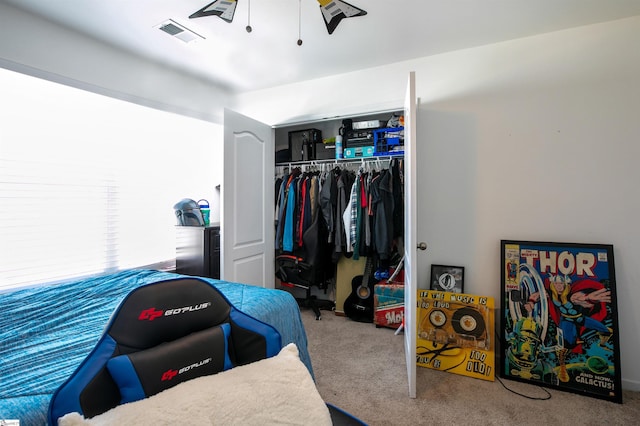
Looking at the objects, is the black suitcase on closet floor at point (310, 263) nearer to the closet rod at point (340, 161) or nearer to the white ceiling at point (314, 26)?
the closet rod at point (340, 161)

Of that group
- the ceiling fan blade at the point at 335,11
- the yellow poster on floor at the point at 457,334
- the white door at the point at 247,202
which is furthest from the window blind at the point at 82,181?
the yellow poster on floor at the point at 457,334

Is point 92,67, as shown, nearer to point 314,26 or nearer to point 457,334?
point 314,26

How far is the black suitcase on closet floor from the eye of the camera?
10.3ft

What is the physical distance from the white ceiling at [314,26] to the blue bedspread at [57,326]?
176 centimetres

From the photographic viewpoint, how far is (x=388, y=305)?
293cm

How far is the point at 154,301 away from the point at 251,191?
219 centimetres

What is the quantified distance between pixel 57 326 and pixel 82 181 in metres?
1.55

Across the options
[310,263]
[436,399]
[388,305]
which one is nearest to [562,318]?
[436,399]

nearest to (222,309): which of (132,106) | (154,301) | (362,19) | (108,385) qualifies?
(154,301)

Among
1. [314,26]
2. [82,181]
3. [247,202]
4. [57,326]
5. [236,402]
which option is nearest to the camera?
[236,402]

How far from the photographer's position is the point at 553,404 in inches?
70.9

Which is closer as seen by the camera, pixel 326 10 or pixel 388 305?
pixel 326 10

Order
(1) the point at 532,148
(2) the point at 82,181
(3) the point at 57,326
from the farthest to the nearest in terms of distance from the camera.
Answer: (2) the point at 82,181
(1) the point at 532,148
(3) the point at 57,326

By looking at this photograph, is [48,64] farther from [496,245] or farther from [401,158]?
[496,245]
